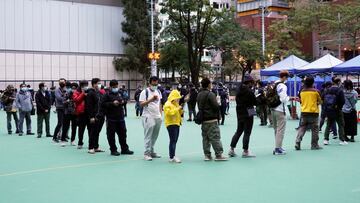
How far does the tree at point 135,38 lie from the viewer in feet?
159

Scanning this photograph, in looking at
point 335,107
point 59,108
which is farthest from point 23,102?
point 335,107

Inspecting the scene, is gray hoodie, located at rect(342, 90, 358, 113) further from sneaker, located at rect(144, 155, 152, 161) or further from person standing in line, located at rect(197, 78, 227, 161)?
sneaker, located at rect(144, 155, 152, 161)

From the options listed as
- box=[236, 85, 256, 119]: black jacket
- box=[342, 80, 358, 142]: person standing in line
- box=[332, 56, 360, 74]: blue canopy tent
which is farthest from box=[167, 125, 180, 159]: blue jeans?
box=[332, 56, 360, 74]: blue canopy tent

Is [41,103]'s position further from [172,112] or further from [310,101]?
[310,101]

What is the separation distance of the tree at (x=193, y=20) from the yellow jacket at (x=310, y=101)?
31.9 meters

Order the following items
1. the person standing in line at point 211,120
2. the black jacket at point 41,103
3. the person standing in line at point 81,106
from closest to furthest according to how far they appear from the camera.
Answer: the person standing in line at point 211,120, the person standing in line at point 81,106, the black jacket at point 41,103

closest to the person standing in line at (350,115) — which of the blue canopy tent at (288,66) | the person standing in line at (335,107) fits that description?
the person standing in line at (335,107)

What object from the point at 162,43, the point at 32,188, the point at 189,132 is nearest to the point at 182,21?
the point at 162,43

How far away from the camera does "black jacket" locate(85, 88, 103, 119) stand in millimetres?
12398

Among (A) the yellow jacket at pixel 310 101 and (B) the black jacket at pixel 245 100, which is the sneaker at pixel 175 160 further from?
(A) the yellow jacket at pixel 310 101

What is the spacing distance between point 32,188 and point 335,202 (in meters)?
4.88

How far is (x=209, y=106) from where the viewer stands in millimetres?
10453

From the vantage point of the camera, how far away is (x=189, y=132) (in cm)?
1700

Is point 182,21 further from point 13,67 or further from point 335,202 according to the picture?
point 335,202
